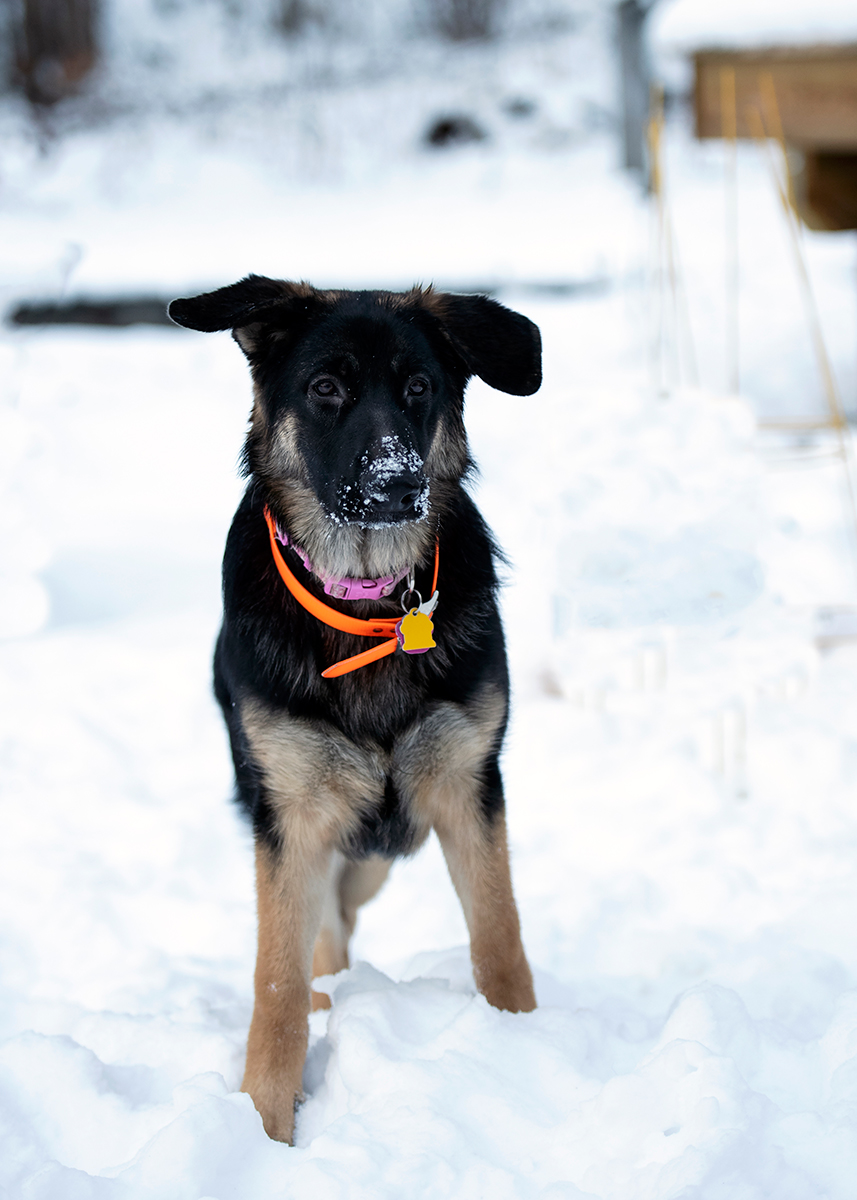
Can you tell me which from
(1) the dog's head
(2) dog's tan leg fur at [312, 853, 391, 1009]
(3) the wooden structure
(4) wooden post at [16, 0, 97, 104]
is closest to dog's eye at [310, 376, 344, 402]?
(1) the dog's head

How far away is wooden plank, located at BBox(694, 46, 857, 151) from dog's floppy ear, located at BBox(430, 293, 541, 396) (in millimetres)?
3734

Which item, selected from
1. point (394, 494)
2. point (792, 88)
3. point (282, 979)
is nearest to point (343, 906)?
point (282, 979)

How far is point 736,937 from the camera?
2.72m

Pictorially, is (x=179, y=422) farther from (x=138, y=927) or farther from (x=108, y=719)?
(x=138, y=927)

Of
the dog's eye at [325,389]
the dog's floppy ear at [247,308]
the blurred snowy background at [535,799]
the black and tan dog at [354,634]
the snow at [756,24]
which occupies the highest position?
the snow at [756,24]

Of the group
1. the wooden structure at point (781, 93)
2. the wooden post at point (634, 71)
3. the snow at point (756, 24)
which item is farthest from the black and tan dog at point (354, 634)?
the wooden post at point (634, 71)

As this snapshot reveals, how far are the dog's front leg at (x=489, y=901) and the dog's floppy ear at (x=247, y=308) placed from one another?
1.12 meters

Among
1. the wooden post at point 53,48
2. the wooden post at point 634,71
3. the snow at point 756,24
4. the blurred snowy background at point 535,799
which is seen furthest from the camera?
the wooden post at point 53,48

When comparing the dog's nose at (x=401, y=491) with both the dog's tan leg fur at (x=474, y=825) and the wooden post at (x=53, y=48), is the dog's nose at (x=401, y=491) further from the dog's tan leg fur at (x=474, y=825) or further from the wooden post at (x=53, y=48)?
the wooden post at (x=53, y=48)

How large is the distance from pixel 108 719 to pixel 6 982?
154cm

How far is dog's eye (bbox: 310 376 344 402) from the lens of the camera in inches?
81.9

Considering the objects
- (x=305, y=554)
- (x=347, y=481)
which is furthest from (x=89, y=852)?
(x=347, y=481)

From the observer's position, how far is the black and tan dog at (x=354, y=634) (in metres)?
2.05

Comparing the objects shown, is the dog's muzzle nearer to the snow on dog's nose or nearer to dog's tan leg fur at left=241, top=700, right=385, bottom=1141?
the snow on dog's nose
